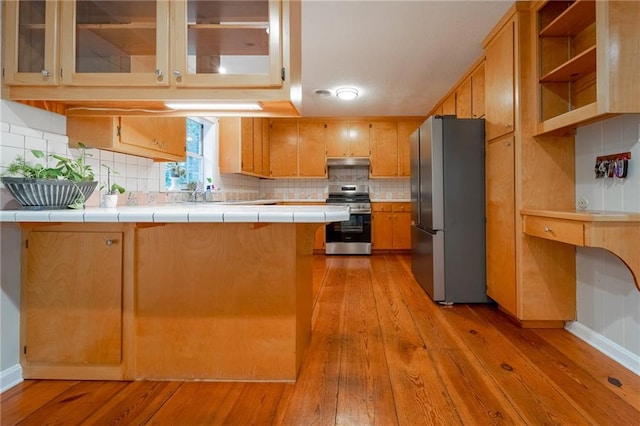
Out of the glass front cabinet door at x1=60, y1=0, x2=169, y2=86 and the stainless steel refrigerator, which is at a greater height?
the glass front cabinet door at x1=60, y1=0, x2=169, y2=86

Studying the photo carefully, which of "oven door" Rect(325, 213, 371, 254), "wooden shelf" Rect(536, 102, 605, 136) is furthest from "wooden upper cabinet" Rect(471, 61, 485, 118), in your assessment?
"oven door" Rect(325, 213, 371, 254)

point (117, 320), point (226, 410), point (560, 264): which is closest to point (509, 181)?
point (560, 264)

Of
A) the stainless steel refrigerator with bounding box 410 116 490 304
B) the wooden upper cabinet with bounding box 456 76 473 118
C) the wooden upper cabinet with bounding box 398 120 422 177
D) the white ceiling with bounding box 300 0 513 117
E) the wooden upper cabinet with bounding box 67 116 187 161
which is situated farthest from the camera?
the wooden upper cabinet with bounding box 398 120 422 177

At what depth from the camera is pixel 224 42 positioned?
1638mm

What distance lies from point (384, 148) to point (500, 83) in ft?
9.51

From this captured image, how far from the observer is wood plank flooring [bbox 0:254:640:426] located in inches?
53.5

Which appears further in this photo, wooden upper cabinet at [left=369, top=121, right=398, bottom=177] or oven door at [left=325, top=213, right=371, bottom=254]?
wooden upper cabinet at [left=369, top=121, right=398, bottom=177]

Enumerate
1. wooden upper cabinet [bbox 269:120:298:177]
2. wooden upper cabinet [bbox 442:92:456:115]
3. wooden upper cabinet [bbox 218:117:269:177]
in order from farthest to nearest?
wooden upper cabinet [bbox 269:120:298:177], wooden upper cabinet [bbox 218:117:269:177], wooden upper cabinet [bbox 442:92:456:115]

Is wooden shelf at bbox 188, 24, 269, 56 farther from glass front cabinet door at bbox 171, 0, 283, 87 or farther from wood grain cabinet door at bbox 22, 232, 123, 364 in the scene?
wood grain cabinet door at bbox 22, 232, 123, 364

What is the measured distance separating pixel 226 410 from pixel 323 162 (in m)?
4.40

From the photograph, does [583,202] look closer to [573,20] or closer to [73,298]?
[573,20]

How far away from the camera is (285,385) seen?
5.22 ft

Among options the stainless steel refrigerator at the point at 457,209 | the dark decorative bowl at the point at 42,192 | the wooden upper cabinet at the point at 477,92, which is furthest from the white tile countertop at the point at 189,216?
the wooden upper cabinet at the point at 477,92

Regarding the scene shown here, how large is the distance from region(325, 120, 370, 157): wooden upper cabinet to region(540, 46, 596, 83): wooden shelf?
3.35 metres
